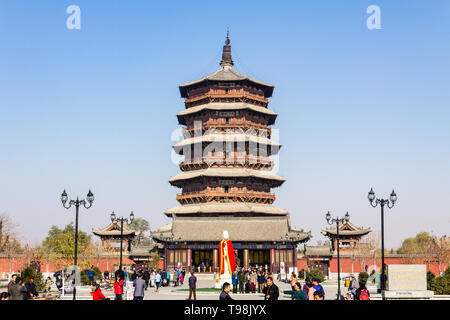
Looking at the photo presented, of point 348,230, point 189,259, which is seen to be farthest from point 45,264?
point 348,230

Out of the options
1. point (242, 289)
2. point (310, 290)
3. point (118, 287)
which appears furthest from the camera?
point (242, 289)

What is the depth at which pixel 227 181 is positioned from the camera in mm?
61719

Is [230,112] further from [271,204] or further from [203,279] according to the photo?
[203,279]

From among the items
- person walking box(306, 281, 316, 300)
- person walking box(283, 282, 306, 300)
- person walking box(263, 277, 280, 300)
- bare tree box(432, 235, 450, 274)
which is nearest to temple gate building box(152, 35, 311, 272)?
bare tree box(432, 235, 450, 274)

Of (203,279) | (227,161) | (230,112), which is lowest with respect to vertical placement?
(203,279)

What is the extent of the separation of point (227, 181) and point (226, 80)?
39.3 ft

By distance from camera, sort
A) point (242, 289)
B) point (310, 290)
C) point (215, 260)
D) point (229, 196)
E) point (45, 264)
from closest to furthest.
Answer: point (310, 290) → point (242, 289) → point (215, 260) → point (229, 196) → point (45, 264)

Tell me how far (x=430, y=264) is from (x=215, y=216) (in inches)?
981

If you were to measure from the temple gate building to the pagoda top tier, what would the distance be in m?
0.12

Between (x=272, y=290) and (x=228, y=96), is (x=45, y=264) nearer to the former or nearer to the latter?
(x=228, y=96)
